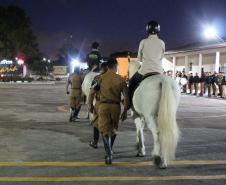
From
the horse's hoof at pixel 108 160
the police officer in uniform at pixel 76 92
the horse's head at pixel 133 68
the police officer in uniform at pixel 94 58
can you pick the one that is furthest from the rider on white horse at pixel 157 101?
the police officer in uniform at pixel 76 92

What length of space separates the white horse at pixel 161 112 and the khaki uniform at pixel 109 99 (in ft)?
1.41

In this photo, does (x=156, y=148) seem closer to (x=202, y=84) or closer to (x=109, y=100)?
(x=109, y=100)

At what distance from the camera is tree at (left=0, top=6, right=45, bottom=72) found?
278ft

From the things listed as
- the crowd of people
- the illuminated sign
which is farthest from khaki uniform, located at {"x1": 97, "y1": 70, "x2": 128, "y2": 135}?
the illuminated sign

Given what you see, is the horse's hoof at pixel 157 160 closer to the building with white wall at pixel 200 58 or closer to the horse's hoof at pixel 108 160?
the horse's hoof at pixel 108 160

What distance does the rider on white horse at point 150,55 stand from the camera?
9.02 metres

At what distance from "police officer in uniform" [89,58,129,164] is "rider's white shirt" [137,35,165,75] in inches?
22.4

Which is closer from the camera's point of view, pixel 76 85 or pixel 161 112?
pixel 161 112

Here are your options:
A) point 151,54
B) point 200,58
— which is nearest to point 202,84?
point 200,58

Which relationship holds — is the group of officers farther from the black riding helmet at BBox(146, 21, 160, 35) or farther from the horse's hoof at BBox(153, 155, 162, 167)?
the horse's hoof at BBox(153, 155, 162, 167)

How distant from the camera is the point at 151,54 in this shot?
9070 millimetres

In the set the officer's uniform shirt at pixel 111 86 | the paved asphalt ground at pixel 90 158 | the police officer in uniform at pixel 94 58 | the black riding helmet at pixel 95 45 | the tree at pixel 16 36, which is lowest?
the paved asphalt ground at pixel 90 158

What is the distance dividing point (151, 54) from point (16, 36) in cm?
8205

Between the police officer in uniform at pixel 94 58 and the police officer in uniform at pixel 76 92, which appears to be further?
the police officer in uniform at pixel 76 92
